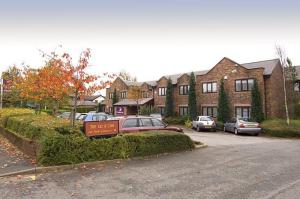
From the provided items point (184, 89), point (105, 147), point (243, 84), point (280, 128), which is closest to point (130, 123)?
point (105, 147)

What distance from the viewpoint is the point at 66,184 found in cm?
749

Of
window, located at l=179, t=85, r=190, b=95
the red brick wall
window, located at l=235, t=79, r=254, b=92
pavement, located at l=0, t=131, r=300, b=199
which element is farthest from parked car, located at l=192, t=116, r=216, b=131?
pavement, located at l=0, t=131, r=300, b=199

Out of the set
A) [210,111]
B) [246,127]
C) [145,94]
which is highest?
[145,94]

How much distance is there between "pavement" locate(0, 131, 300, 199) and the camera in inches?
262

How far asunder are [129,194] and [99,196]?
2.26 ft

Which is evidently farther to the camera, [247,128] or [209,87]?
[209,87]

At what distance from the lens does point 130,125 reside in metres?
13.7

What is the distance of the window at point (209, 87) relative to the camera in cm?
3254

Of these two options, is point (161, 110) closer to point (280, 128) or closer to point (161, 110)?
point (161, 110)

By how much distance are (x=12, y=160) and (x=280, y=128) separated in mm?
20683

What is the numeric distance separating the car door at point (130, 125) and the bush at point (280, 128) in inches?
581

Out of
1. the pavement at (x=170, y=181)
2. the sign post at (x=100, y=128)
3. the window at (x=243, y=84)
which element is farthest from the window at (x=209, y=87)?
the sign post at (x=100, y=128)

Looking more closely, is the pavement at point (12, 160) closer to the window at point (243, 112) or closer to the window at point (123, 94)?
the window at point (243, 112)

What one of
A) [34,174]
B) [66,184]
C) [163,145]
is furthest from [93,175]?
[163,145]
